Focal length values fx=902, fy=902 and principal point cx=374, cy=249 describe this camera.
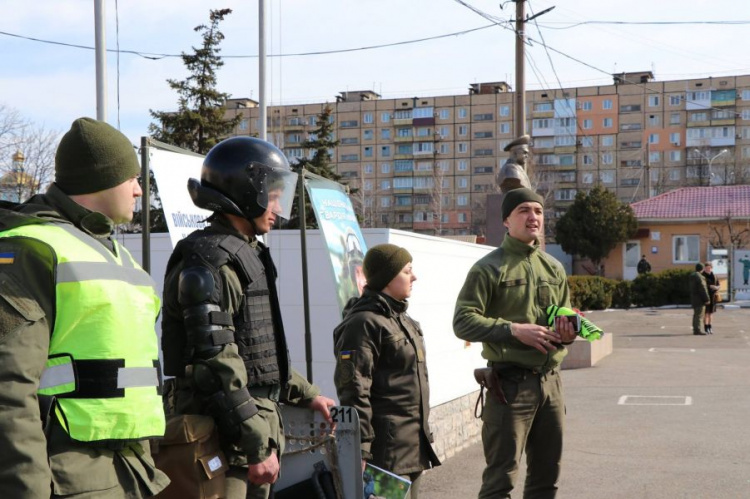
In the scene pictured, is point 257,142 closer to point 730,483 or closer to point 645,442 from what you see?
point 730,483

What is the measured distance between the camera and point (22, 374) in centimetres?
221

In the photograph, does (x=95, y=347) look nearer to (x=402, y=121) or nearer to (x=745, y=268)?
(x=745, y=268)

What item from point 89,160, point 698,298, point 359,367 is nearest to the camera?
point 89,160

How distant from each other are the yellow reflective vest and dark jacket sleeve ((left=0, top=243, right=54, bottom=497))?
0.06 metres

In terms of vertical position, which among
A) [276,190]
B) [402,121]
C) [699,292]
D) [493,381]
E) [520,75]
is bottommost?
[699,292]

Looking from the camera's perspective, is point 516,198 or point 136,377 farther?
point 516,198

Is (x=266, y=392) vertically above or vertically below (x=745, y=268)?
above

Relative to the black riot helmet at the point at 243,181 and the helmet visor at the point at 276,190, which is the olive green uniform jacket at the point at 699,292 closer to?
the helmet visor at the point at 276,190

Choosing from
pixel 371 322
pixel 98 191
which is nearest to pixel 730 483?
pixel 371 322

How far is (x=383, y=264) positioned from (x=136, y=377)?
2356 millimetres

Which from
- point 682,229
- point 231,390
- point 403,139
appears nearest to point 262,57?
point 231,390

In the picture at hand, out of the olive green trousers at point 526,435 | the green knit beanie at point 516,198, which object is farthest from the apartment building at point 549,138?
the olive green trousers at point 526,435

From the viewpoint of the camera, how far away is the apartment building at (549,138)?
10825cm

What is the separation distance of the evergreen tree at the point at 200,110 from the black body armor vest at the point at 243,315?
27915mm
